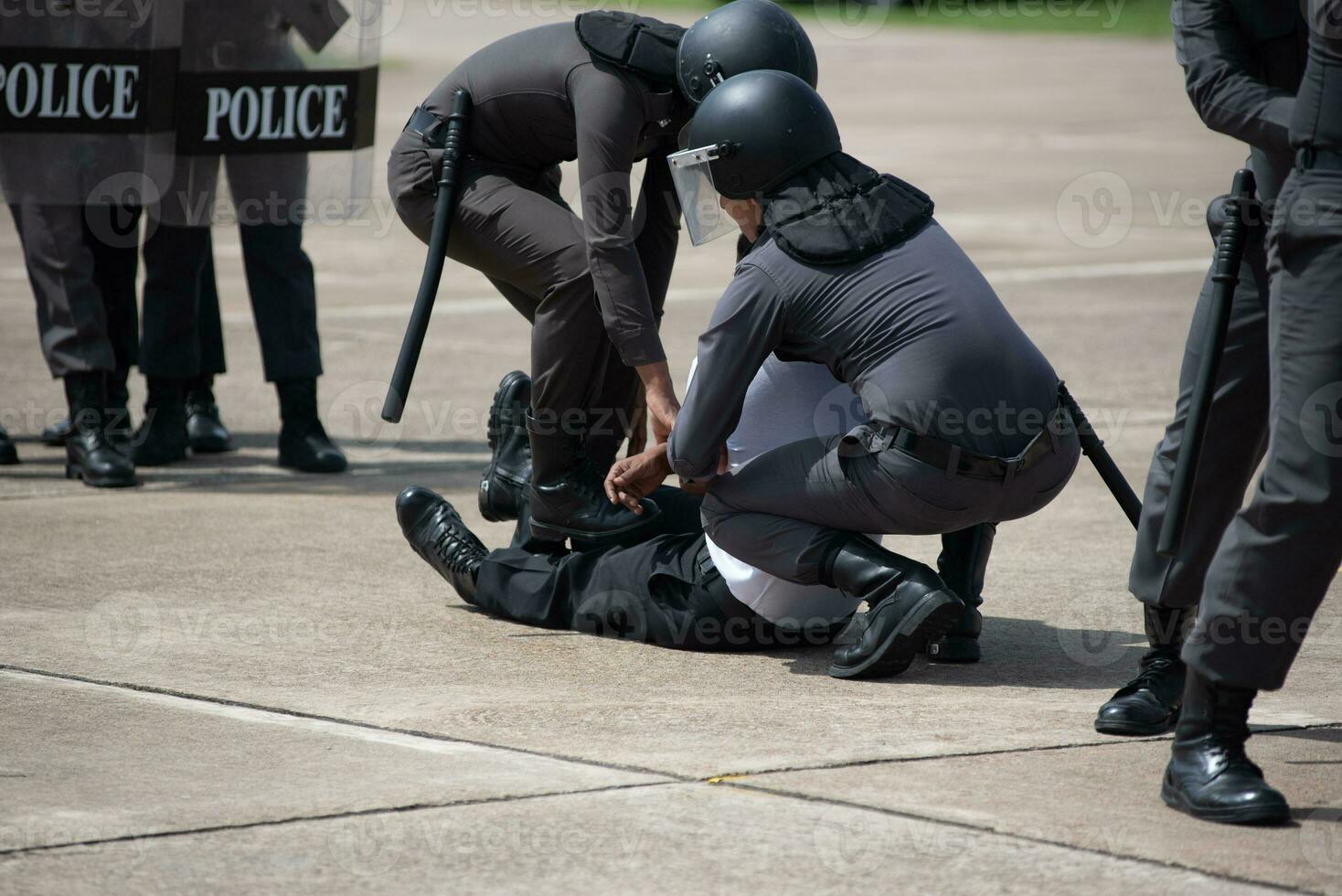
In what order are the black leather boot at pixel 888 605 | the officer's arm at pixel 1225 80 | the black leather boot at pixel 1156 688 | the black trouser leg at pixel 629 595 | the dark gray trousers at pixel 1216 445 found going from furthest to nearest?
the black trouser leg at pixel 629 595 < the black leather boot at pixel 888 605 < the black leather boot at pixel 1156 688 < the dark gray trousers at pixel 1216 445 < the officer's arm at pixel 1225 80

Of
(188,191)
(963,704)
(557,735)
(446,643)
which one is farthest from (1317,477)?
(188,191)

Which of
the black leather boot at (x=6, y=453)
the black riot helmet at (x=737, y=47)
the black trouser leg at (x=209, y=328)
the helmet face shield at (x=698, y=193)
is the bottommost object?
the black leather boot at (x=6, y=453)

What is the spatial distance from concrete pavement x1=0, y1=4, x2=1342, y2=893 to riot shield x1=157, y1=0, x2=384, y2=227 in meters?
0.97

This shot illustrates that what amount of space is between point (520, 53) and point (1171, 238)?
968cm

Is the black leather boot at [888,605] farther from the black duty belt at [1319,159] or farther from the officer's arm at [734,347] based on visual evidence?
the black duty belt at [1319,159]

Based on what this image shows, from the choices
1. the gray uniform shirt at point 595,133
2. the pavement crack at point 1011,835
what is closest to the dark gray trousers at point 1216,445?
the pavement crack at point 1011,835

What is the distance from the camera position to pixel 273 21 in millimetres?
7242

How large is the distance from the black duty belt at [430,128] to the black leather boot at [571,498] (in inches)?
31.3

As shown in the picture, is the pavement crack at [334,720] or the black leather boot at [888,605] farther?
the black leather boot at [888,605]

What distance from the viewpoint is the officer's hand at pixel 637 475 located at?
4688mm

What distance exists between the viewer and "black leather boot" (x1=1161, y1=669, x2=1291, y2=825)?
3271 millimetres

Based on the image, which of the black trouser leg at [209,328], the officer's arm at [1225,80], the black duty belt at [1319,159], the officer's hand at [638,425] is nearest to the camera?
the black duty belt at [1319,159]

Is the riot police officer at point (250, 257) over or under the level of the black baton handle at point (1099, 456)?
under

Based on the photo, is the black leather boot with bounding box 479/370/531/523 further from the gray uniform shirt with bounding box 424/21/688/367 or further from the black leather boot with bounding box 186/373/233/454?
the black leather boot with bounding box 186/373/233/454
